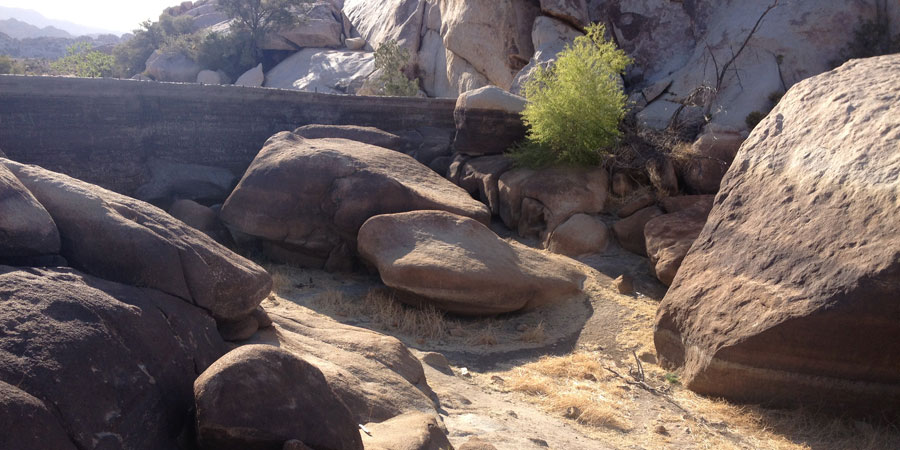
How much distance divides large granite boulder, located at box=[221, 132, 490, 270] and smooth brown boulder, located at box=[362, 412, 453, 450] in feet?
14.2

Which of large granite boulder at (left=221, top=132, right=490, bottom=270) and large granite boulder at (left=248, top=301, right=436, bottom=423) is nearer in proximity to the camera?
large granite boulder at (left=248, top=301, right=436, bottom=423)

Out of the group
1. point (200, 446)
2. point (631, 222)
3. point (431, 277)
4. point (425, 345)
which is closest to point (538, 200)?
point (631, 222)

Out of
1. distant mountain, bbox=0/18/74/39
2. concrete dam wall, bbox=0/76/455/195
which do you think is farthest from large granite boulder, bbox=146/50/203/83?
distant mountain, bbox=0/18/74/39

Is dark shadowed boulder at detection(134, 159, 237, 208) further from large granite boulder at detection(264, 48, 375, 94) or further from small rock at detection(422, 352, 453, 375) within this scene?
large granite boulder at detection(264, 48, 375, 94)

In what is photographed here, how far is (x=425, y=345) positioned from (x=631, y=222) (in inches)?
138

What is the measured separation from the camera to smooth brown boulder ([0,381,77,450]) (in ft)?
7.66

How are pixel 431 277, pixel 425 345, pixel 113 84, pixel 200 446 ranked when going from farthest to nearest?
pixel 113 84, pixel 431 277, pixel 425 345, pixel 200 446

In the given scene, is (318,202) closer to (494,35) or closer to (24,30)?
(494,35)

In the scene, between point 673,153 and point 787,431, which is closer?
point 787,431

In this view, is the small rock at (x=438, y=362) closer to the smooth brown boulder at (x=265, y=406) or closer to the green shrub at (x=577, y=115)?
the smooth brown boulder at (x=265, y=406)

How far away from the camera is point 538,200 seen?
9.53 meters

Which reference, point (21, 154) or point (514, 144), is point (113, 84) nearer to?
point (21, 154)

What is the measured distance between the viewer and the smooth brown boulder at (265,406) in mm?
2885

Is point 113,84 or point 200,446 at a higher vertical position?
point 113,84
